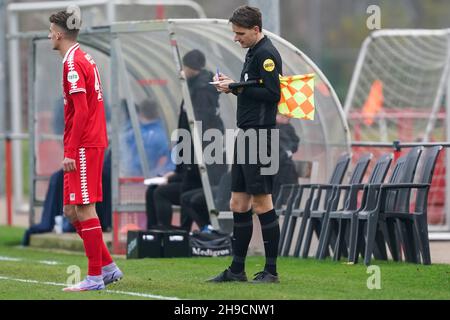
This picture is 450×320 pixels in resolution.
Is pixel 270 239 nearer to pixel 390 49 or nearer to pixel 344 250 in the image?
pixel 344 250

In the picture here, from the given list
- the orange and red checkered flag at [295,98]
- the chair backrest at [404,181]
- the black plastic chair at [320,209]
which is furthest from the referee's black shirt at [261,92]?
the black plastic chair at [320,209]

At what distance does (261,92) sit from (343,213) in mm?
2947

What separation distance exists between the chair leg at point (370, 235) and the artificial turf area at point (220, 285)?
0.34 feet

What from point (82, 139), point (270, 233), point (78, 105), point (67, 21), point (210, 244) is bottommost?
point (210, 244)

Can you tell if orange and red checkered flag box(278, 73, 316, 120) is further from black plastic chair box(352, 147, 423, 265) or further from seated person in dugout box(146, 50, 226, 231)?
seated person in dugout box(146, 50, 226, 231)

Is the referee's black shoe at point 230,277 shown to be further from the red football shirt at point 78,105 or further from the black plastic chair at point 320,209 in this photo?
the black plastic chair at point 320,209

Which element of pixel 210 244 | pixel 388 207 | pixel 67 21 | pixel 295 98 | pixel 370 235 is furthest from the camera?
pixel 210 244

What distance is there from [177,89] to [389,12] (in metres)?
33.8

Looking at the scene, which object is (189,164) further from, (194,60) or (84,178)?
(84,178)

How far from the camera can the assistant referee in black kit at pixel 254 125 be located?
1016cm

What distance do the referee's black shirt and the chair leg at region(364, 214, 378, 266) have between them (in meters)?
2.31

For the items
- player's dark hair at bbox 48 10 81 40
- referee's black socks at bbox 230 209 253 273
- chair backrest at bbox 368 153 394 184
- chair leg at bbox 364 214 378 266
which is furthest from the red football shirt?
chair backrest at bbox 368 153 394 184

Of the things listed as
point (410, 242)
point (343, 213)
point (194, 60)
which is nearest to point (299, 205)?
point (343, 213)

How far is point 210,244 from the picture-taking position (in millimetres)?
13641
